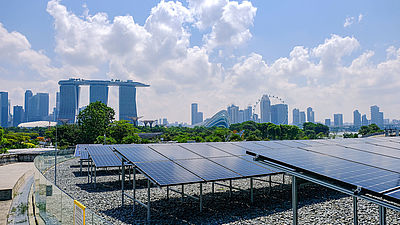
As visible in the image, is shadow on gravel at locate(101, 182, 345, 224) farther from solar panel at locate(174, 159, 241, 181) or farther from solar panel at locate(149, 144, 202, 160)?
solar panel at locate(149, 144, 202, 160)

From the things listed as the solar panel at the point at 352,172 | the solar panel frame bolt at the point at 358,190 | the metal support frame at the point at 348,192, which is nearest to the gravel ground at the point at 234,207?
the solar panel at the point at 352,172

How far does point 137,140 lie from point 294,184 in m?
44.2

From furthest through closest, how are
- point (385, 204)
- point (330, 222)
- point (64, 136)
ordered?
point (64, 136)
point (330, 222)
point (385, 204)

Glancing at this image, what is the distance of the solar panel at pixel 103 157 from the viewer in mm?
19953

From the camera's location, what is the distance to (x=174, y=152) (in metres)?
15.6

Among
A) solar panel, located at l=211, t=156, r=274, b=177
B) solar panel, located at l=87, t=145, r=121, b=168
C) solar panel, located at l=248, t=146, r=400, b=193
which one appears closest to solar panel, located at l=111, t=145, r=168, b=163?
solar panel, located at l=211, t=156, r=274, b=177

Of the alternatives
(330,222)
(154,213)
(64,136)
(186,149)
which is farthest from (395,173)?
(64,136)

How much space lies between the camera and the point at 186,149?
1672 centimetres

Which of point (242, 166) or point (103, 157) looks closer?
point (242, 166)

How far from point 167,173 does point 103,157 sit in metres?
11.6

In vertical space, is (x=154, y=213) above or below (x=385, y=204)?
below

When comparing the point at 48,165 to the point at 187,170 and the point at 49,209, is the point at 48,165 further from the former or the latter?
the point at 187,170

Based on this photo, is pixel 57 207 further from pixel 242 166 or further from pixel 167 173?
pixel 242 166

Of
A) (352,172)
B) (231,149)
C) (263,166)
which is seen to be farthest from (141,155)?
(352,172)
